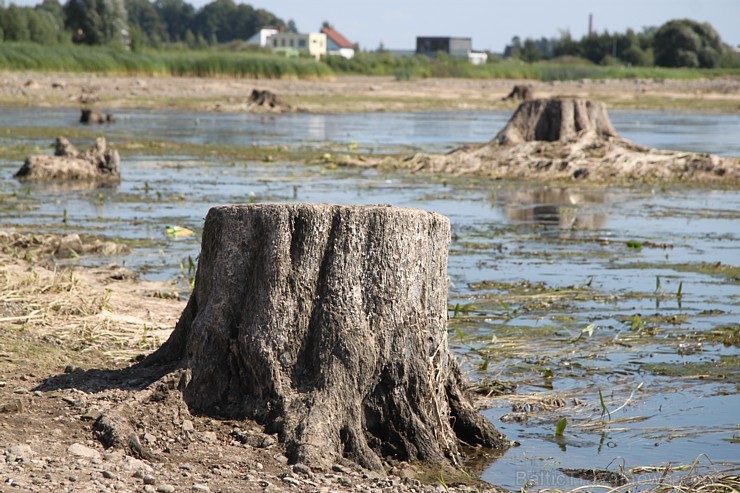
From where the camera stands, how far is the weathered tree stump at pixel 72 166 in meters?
19.6

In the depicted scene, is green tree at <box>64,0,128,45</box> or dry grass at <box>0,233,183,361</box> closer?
dry grass at <box>0,233,183,361</box>

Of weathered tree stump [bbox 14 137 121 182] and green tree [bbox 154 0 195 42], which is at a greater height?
green tree [bbox 154 0 195 42]

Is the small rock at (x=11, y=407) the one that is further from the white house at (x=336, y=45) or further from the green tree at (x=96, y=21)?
the white house at (x=336, y=45)

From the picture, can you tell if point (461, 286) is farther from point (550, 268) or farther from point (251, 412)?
point (251, 412)

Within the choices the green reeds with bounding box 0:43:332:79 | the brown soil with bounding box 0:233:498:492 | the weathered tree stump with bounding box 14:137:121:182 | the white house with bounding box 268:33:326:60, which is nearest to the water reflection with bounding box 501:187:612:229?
the weathered tree stump with bounding box 14:137:121:182

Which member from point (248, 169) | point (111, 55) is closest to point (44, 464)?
point (248, 169)

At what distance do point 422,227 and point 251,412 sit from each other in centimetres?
131

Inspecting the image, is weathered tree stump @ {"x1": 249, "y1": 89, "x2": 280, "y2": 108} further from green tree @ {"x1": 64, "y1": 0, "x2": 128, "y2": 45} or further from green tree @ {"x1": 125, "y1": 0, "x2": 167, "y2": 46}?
green tree @ {"x1": 125, "y1": 0, "x2": 167, "y2": 46}

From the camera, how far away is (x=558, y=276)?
446 inches

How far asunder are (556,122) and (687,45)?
87.8 meters

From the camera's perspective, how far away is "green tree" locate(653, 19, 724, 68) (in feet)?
343

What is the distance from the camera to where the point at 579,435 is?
21.9 feet

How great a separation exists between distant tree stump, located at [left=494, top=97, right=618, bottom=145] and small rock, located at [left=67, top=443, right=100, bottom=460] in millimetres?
19327

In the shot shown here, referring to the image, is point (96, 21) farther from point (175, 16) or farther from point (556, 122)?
point (175, 16)
